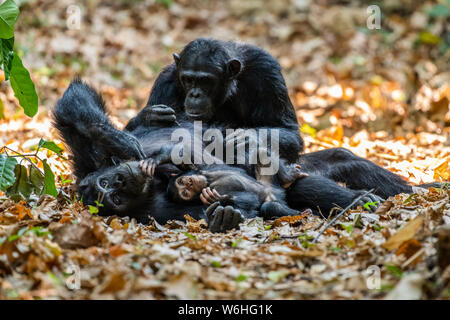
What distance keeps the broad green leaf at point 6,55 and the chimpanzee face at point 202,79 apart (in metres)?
1.94

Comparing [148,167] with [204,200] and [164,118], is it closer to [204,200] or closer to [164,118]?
[204,200]

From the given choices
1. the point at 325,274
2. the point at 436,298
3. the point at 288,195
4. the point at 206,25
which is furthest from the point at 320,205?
the point at 206,25

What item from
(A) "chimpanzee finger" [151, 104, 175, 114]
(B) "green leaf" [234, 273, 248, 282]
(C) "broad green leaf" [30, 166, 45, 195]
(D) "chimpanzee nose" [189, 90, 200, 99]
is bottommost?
(B) "green leaf" [234, 273, 248, 282]

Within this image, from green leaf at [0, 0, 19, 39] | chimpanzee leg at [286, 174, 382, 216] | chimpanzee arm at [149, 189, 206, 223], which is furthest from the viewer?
chimpanzee leg at [286, 174, 382, 216]

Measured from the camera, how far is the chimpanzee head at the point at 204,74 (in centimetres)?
Answer: 628

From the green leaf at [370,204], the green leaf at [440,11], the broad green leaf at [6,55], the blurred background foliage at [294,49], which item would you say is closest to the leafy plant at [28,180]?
the broad green leaf at [6,55]

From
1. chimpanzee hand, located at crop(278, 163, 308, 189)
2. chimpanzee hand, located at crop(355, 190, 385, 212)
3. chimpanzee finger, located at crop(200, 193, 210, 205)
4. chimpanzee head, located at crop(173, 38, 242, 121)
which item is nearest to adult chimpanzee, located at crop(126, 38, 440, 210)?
chimpanzee head, located at crop(173, 38, 242, 121)

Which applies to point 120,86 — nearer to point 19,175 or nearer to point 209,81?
point 209,81

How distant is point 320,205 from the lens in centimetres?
573

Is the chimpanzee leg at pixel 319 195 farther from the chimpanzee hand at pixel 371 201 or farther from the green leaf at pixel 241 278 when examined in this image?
the green leaf at pixel 241 278

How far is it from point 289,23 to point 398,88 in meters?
3.76

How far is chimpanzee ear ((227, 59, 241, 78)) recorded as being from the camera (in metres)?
6.38

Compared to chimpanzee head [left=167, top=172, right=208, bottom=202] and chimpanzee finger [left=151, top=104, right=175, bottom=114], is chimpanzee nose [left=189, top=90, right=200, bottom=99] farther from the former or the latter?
chimpanzee head [left=167, top=172, right=208, bottom=202]

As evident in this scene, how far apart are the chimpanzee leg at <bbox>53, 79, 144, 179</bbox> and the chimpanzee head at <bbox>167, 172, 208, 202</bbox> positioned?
44 centimetres
